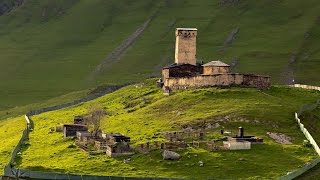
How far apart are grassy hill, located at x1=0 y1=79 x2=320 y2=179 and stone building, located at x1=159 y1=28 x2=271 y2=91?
2.52 meters

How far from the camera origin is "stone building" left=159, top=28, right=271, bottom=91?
104 metres

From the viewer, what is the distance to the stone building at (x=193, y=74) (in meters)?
104

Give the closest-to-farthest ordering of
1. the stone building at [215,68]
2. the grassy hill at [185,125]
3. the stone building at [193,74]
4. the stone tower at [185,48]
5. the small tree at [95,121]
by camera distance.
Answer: the grassy hill at [185,125], the small tree at [95,121], the stone building at [193,74], the stone building at [215,68], the stone tower at [185,48]

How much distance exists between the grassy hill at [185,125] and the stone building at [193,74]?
2.52m

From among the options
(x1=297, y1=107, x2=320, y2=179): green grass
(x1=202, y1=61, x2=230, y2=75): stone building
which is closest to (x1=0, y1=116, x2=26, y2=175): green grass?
(x1=202, y1=61, x2=230, y2=75): stone building

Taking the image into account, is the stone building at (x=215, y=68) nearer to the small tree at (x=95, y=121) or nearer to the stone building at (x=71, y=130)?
the small tree at (x=95, y=121)

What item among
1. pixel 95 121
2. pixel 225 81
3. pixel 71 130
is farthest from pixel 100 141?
pixel 225 81

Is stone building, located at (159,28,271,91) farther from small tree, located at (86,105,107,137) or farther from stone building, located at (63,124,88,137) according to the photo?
stone building, located at (63,124,88,137)

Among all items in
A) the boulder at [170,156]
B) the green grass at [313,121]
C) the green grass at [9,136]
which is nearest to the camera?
the boulder at [170,156]

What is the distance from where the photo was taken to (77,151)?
79188 mm

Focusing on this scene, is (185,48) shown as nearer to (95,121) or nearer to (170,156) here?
(95,121)

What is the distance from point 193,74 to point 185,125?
2978cm

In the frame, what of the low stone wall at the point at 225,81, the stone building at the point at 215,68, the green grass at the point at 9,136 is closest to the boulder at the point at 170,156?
the green grass at the point at 9,136

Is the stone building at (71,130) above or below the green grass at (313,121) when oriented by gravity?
below
